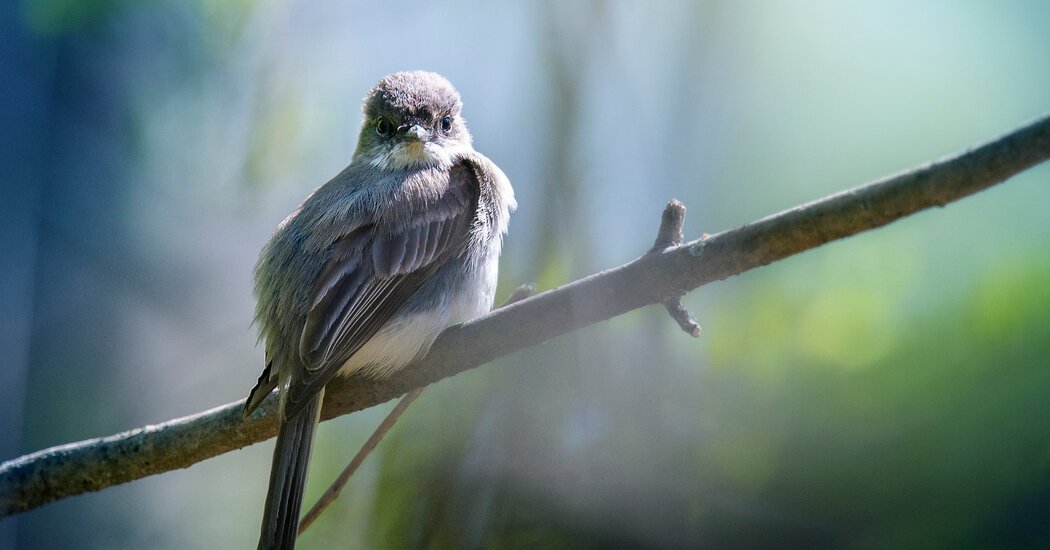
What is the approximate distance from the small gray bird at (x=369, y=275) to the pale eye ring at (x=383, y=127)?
61mm

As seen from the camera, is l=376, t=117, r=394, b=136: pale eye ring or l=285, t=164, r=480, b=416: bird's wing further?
l=376, t=117, r=394, b=136: pale eye ring

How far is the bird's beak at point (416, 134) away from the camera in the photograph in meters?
2.17

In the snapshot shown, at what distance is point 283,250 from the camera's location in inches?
77.5

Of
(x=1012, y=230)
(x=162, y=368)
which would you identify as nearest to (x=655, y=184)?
(x=1012, y=230)

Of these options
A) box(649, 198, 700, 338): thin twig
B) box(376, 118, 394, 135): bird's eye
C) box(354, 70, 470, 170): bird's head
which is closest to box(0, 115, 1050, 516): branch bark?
box(649, 198, 700, 338): thin twig

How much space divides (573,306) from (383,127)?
1.06 meters

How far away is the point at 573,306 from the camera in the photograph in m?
1.52

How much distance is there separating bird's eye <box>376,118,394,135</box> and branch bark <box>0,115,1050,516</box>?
78cm

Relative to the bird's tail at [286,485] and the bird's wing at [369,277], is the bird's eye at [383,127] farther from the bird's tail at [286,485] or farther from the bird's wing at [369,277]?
the bird's tail at [286,485]

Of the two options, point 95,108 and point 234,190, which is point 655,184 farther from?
point 95,108

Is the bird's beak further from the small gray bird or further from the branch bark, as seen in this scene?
the branch bark

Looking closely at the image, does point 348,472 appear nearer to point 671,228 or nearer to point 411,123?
point 671,228

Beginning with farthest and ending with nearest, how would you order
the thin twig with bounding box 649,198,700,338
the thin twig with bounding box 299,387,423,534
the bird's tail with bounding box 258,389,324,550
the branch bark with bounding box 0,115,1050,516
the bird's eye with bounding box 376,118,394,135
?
the bird's eye with bounding box 376,118,394,135 → the thin twig with bounding box 299,387,423,534 → the bird's tail with bounding box 258,389,324,550 → the thin twig with bounding box 649,198,700,338 → the branch bark with bounding box 0,115,1050,516

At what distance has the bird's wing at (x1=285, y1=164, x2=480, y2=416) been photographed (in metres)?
1.64
